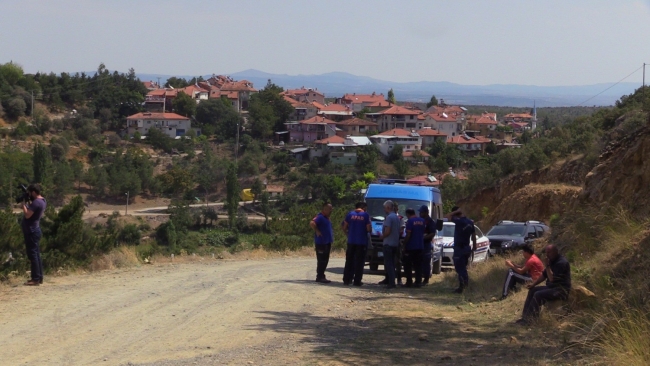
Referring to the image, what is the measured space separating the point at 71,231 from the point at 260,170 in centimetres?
8390

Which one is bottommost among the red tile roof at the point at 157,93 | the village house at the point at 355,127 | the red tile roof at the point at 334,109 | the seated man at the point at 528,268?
the village house at the point at 355,127

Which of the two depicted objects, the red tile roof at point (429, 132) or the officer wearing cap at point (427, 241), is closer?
the officer wearing cap at point (427, 241)

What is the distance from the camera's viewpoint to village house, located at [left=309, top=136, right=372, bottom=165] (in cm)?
10465

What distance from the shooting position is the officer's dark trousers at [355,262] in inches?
645

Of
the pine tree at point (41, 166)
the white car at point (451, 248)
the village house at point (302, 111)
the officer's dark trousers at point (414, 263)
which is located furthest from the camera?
the village house at point (302, 111)

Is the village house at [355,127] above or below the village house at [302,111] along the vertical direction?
below

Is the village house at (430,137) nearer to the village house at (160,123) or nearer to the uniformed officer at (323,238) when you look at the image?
the village house at (160,123)

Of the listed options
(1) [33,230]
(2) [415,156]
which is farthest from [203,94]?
(1) [33,230]

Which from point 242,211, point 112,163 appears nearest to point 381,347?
point 242,211

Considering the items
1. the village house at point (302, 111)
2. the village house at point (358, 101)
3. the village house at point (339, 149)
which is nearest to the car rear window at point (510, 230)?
the village house at point (339, 149)

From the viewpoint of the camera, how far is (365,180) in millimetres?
89688

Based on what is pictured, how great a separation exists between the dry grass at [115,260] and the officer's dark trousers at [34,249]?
10.7 ft

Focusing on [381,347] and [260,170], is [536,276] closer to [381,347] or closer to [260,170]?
[381,347]

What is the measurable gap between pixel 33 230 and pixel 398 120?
130353 millimetres
